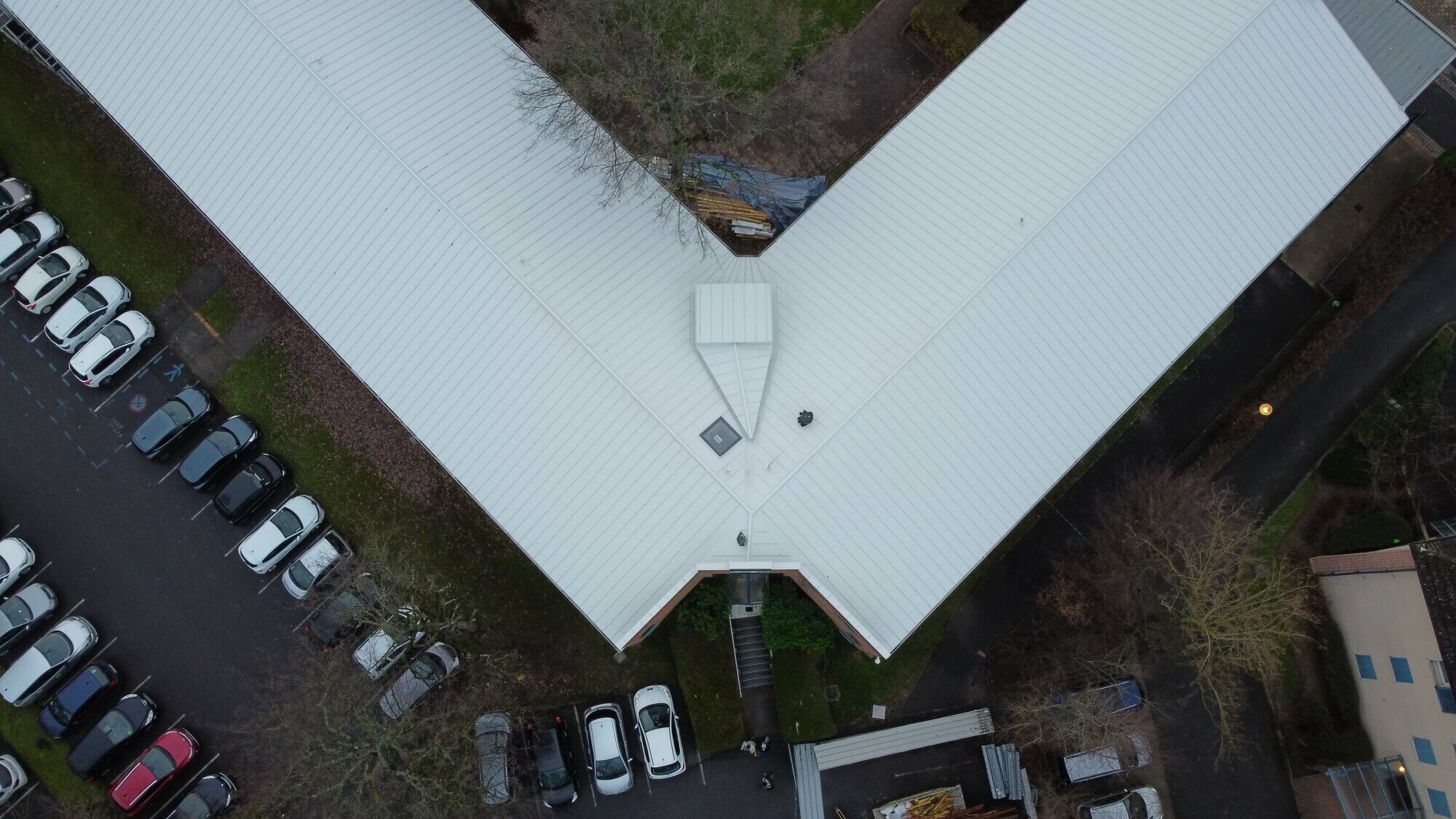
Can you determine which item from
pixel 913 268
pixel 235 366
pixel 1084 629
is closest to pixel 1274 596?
pixel 1084 629

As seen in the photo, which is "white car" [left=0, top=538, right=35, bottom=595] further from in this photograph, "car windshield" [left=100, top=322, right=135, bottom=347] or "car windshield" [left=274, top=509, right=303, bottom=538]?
"car windshield" [left=274, top=509, right=303, bottom=538]

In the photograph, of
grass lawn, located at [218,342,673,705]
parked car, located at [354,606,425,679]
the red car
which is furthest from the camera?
grass lawn, located at [218,342,673,705]

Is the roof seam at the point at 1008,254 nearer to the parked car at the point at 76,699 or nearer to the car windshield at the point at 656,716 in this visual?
the car windshield at the point at 656,716

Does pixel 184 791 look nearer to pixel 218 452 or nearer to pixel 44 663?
pixel 44 663

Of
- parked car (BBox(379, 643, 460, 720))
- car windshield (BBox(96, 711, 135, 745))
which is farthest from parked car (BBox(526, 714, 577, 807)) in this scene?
car windshield (BBox(96, 711, 135, 745))

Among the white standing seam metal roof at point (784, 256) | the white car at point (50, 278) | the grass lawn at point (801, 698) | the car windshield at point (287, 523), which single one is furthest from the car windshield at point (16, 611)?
the grass lawn at point (801, 698)

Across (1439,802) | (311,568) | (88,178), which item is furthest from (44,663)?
(1439,802)

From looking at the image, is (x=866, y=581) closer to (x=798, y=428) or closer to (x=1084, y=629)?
(x=798, y=428)
